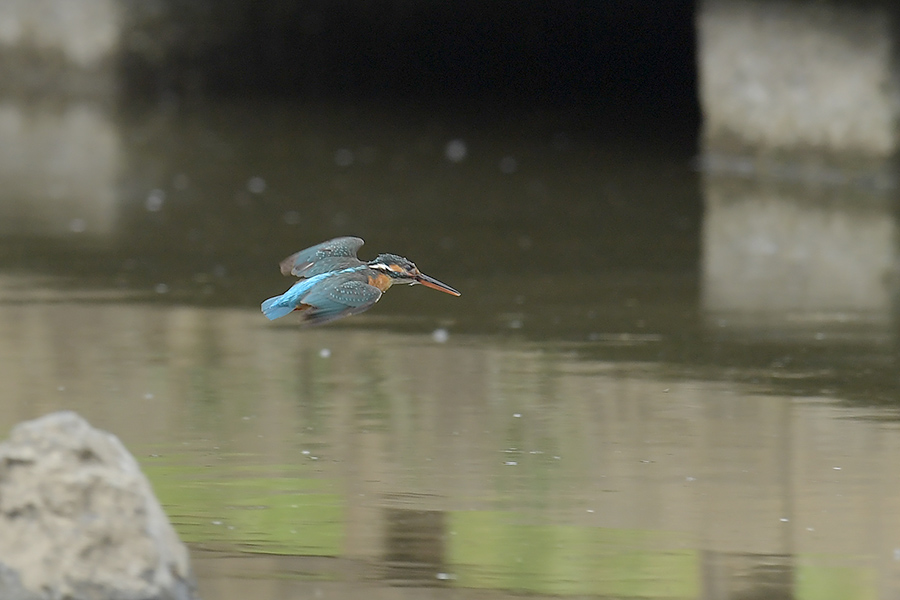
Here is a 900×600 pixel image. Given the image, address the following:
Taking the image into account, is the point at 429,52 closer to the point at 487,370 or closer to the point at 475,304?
the point at 475,304

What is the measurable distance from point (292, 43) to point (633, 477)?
40.6ft

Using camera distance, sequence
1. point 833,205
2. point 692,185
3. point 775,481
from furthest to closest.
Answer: point 692,185 → point 833,205 → point 775,481

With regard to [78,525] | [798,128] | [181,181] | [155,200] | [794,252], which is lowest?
[78,525]

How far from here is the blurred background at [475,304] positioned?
16.1 ft

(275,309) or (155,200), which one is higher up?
(155,200)

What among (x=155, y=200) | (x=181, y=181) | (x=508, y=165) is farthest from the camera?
(x=508, y=165)

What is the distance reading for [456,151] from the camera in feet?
43.2

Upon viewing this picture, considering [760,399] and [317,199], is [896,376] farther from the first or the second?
[317,199]

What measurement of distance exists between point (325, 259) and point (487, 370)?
1.69 meters

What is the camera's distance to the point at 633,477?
5.43m

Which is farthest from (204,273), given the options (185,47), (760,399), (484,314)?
(185,47)

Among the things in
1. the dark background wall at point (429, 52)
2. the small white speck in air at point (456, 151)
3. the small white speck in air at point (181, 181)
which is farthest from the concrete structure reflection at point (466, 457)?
the dark background wall at point (429, 52)

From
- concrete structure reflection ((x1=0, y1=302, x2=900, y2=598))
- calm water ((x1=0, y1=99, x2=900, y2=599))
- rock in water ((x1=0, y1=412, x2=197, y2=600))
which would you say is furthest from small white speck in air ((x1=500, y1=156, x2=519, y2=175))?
rock in water ((x1=0, y1=412, x2=197, y2=600))

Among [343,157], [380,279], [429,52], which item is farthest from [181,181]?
[429,52]
